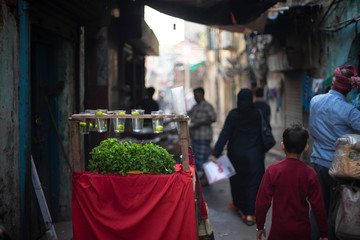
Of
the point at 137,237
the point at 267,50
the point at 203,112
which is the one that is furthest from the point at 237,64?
the point at 137,237

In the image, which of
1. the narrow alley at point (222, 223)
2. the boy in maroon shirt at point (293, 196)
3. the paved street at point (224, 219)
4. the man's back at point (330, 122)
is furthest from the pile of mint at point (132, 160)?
the paved street at point (224, 219)

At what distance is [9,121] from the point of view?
3602 millimetres

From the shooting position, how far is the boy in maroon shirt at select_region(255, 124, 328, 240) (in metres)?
2.92

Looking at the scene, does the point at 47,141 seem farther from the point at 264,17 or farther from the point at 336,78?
the point at 264,17

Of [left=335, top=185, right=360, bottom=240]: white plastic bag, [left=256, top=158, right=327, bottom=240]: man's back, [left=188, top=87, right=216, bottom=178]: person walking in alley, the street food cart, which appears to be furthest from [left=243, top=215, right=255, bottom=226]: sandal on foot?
[left=188, top=87, right=216, bottom=178]: person walking in alley

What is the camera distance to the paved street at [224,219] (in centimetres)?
505

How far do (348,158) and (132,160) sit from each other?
1.92m

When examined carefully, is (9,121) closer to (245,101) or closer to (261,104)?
(245,101)

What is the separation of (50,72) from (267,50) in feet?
25.8

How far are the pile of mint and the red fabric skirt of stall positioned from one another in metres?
0.09

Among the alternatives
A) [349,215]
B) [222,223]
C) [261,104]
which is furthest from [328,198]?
[261,104]

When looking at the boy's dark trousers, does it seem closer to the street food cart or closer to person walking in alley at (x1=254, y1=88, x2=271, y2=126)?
the street food cart

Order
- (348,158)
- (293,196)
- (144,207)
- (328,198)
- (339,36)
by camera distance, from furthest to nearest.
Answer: (339,36) → (328,198) → (348,158) → (144,207) → (293,196)

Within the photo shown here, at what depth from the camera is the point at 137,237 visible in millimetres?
3252
